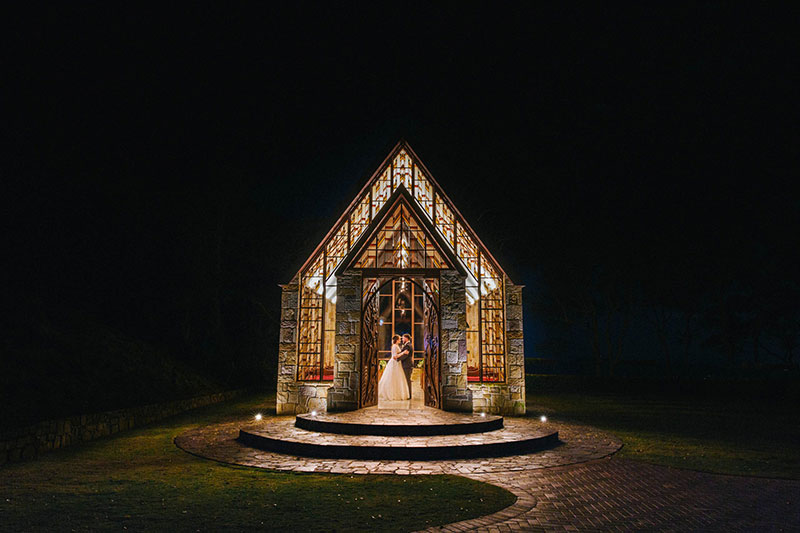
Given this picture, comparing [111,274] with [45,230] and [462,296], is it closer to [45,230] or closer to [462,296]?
[45,230]

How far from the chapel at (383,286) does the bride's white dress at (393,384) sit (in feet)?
1.60

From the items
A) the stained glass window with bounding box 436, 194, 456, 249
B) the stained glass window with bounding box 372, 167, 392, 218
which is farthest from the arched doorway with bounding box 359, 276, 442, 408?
the stained glass window with bounding box 372, 167, 392, 218

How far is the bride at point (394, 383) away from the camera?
13117 mm

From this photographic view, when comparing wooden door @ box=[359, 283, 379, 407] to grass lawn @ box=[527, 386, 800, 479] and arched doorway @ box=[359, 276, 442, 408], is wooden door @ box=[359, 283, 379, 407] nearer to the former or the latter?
arched doorway @ box=[359, 276, 442, 408]

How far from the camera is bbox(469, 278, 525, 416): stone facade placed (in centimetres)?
1347

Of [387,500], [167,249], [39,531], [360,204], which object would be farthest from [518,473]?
[167,249]

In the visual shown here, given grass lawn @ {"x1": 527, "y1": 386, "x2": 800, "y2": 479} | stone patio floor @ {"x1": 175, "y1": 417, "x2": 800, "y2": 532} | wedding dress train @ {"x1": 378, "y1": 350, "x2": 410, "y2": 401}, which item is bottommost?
grass lawn @ {"x1": 527, "y1": 386, "x2": 800, "y2": 479}

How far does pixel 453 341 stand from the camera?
12953mm

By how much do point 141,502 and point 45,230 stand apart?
53.0 feet

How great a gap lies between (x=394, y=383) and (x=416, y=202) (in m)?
4.90

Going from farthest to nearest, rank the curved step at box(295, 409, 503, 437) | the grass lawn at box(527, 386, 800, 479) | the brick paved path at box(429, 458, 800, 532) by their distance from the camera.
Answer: the curved step at box(295, 409, 503, 437), the grass lawn at box(527, 386, 800, 479), the brick paved path at box(429, 458, 800, 532)

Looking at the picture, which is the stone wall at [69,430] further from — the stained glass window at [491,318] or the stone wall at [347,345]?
the stained glass window at [491,318]

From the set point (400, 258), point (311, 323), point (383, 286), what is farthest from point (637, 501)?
point (311, 323)

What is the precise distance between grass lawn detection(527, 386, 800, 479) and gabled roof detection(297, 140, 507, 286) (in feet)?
17.5
